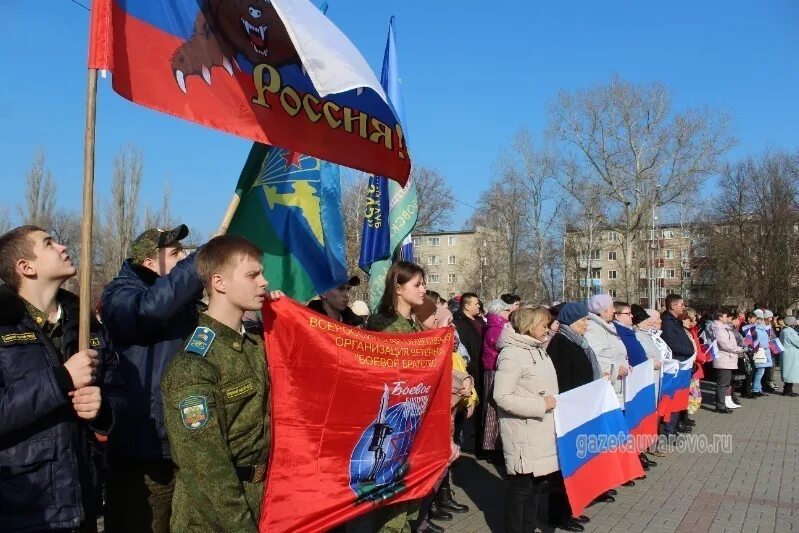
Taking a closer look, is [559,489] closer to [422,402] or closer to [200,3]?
[422,402]

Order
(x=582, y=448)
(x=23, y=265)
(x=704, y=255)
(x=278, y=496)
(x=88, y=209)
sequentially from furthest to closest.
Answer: (x=704, y=255) < (x=582, y=448) < (x=278, y=496) < (x=23, y=265) < (x=88, y=209)

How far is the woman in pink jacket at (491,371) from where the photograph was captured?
8062 millimetres

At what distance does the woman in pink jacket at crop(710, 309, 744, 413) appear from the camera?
13594 millimetres

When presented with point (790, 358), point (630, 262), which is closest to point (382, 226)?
point (790, 358)

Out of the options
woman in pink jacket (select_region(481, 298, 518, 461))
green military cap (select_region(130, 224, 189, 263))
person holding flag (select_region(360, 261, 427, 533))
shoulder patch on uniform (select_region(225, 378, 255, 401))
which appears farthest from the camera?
woman in pink jacket (select_region(481, 298, 518, 461))

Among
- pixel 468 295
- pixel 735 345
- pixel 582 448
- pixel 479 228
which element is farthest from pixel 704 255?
pixel 582 448

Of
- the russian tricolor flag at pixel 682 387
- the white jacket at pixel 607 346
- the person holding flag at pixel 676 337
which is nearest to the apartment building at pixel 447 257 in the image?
the person holding flag at pixel 676 337

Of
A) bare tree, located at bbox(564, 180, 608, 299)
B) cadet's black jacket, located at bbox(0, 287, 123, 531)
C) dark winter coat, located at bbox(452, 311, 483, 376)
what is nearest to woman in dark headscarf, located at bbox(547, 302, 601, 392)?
dark winter coat, located at bbox(452, 311, 483, 376)

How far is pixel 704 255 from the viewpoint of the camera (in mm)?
53875

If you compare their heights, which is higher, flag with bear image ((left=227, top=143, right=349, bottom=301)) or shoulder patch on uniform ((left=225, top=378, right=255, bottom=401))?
flag with bear image ((left=227, top=143, right=349, bottom=301))

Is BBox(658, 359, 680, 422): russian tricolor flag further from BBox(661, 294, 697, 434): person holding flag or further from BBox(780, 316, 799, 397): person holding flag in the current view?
BBox(780, 316, 799, 397): person holding flag

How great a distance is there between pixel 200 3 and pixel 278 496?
264cm

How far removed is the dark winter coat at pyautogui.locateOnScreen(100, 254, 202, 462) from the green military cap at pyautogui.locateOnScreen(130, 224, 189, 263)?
7.5 inches

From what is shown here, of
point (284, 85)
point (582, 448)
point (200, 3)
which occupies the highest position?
point (200, 3)
